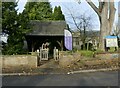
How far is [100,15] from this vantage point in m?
27.3

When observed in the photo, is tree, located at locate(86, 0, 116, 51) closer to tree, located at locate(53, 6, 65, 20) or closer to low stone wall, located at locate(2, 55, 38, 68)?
low stone wall, located at locate(2, 55, 38, 68)

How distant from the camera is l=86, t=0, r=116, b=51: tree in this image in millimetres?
27047

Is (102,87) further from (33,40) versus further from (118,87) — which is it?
(33,40)

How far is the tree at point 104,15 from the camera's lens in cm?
2705

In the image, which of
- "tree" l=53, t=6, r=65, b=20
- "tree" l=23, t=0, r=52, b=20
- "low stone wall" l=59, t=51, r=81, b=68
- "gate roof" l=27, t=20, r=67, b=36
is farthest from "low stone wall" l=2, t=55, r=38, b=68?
"tree" l=23, t=0, r=52, b=20

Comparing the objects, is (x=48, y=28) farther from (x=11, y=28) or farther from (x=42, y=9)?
(x=42, y=9)

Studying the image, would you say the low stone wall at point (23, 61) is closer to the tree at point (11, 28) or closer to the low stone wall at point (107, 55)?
the tree at point (11, 28)

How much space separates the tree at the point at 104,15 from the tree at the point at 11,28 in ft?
23.9

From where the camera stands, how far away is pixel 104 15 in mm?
27109

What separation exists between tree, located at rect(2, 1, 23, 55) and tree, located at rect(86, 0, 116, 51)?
7.27m

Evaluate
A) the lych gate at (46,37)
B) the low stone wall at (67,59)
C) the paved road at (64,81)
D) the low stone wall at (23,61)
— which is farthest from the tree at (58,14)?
the paved road at (64,81)

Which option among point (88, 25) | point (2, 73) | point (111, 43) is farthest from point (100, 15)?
point (88, 25)

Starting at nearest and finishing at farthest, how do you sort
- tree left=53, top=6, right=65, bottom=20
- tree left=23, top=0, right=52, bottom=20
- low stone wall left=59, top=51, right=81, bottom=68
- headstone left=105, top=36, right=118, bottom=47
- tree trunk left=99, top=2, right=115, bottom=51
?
low stone wall left=59, top=51, right=81, bottom=68, headstone left=105, top=36, right=118, bottom=47, tree trunk left=99, top=2, right=115, bottom=51, tree left=53, top=6, right=65, bottom=20, tree left=23, top=0, right=52, bottom=20

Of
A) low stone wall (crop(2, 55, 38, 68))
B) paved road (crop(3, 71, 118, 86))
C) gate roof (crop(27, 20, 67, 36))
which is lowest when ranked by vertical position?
paved road (crop(3, 71, 118, 86))
